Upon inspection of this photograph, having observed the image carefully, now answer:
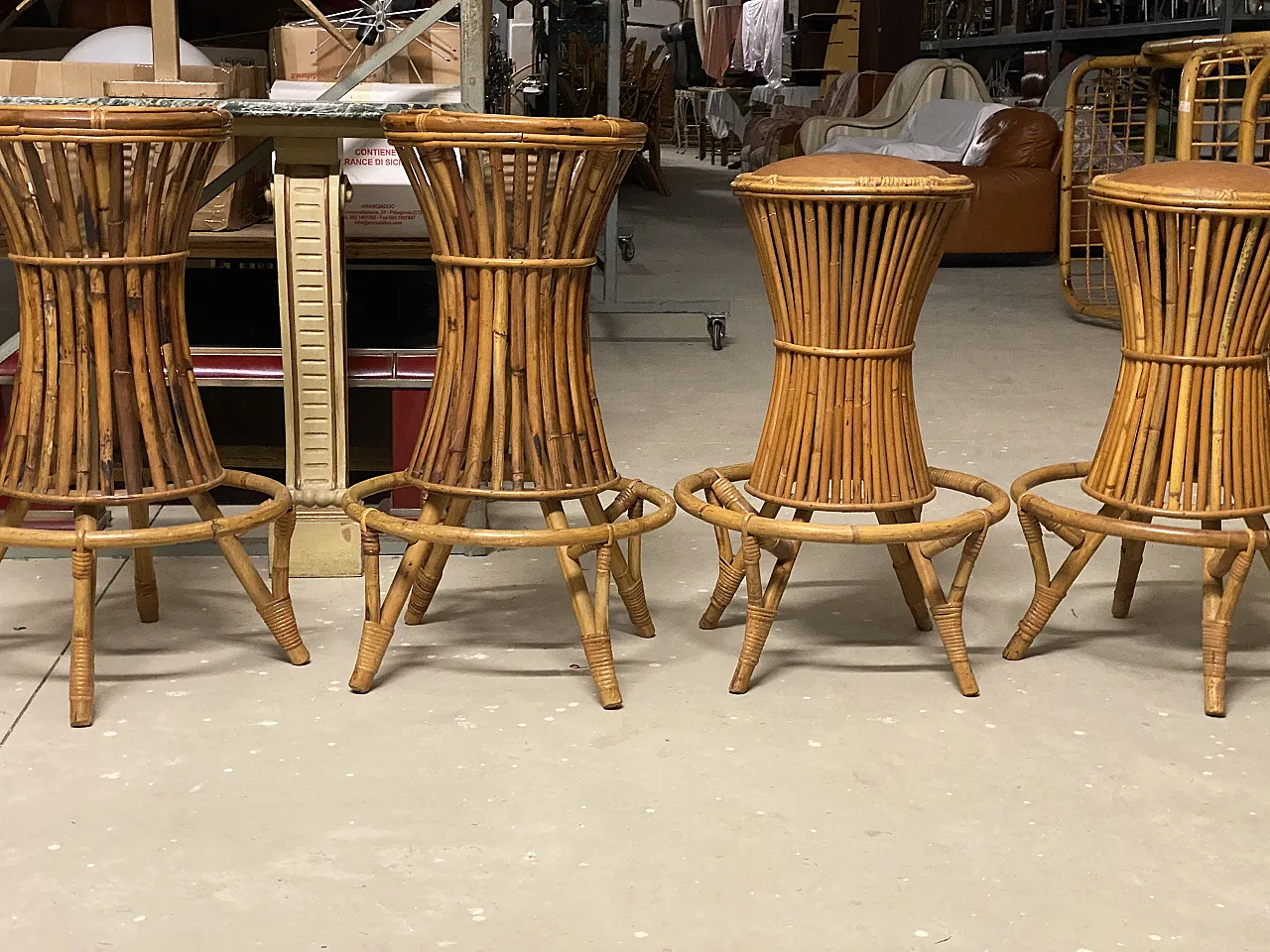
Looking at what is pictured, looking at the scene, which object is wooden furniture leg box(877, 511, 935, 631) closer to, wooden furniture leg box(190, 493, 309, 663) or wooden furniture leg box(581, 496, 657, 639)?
wooden furniture leg box(581, 496, 657, 639)

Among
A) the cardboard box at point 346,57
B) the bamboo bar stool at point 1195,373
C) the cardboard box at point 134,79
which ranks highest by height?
the cardboard box at point 346,57

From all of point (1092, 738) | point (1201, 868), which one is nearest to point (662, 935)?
point (1201, 868)

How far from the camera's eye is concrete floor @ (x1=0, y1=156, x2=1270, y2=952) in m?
1.54

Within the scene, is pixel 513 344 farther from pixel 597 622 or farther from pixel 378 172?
pixel 378 172

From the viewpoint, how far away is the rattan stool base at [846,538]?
207 centimetres

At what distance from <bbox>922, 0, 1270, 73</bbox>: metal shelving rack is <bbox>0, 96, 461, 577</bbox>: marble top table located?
5816 mm

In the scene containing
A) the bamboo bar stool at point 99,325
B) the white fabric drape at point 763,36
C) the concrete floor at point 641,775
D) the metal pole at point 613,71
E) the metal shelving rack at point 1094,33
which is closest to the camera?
the concrete floor at point 641,775

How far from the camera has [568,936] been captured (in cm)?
149

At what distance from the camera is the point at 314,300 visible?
2.53m

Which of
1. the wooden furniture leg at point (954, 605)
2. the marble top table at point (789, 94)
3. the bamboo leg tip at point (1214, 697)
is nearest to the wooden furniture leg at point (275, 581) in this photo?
the wooden furniture leg at point (954, 605)

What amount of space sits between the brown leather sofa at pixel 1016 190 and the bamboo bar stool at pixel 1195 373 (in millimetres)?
5151

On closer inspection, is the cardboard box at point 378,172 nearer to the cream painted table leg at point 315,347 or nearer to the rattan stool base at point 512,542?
the cream painted table leg at point 315,347

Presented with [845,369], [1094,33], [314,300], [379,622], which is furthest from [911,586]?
[1094,33]

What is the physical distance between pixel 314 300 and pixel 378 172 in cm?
46
